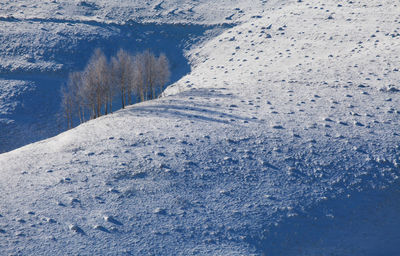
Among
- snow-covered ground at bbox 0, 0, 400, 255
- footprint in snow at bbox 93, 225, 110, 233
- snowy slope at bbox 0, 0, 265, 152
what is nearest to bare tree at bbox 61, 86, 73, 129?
snowy slope at bbox 0, 0, 265, 152

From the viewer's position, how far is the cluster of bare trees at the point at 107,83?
30516 mm

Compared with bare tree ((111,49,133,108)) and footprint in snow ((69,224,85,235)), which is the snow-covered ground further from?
bare tree ((111,49,133,108))

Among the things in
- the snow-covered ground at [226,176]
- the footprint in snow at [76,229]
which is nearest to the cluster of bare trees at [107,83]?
the snow-covered ground at [226,176]

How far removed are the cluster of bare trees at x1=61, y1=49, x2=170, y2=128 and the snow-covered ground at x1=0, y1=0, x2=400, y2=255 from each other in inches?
263

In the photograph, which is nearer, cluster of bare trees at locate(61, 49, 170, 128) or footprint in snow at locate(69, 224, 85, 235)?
footprint in snow at locate(69, 224, 85, 235)

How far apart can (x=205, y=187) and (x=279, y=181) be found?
→ 312 cm

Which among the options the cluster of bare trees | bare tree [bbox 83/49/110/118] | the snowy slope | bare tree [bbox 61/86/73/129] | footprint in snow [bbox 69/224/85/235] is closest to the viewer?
footprint in snow [bbox 69/224/85/235]

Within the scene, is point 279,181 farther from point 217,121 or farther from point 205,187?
point 217,121

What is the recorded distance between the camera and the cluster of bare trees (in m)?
30.5

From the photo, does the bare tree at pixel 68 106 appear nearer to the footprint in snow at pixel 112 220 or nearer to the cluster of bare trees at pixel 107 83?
the cluster of bare trees at pixel 107 83

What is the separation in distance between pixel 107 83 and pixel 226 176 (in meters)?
17.4

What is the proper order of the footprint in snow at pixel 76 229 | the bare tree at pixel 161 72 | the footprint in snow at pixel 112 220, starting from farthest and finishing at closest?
the bare tree at pixel 161 72
the footprint in snow at pixel 112 220
the footprint in snow at pixel 76 229

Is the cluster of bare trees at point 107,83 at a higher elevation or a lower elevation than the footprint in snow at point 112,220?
higher

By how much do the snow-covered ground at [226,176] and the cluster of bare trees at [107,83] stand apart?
6.68 metres
